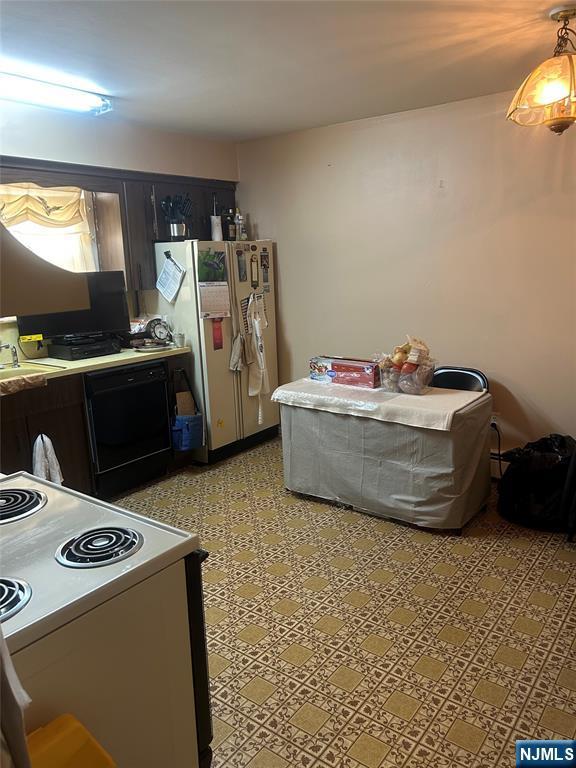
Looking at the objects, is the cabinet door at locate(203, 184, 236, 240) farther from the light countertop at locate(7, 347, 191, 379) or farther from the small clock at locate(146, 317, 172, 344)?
the light countertop at locate(7, 347, 191, 379)

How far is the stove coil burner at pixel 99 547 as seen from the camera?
128 cm

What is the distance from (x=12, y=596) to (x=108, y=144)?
3.50m

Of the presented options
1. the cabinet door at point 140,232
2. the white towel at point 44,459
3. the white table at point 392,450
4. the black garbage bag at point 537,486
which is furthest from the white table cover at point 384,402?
the cabinet door at point 140,232

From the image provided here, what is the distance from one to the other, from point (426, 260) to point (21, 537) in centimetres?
333

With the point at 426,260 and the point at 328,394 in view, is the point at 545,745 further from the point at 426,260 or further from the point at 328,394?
the point at 426,260

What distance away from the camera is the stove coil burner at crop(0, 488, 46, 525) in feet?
5.02

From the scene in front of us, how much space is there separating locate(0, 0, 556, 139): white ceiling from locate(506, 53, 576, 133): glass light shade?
0.24 m

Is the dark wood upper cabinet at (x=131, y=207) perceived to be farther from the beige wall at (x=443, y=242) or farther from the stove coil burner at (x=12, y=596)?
the stove coil burner at (x=12, y=596)

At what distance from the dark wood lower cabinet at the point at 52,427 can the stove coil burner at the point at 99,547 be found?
6.47 feet

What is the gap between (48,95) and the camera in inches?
122

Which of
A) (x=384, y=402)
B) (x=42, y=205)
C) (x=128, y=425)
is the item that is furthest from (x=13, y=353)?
(x=384, y=402)

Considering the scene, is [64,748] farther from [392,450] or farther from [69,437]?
[69,437]

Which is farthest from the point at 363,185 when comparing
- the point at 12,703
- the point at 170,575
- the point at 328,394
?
the point at 12,703

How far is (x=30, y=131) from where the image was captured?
3.37 meters
